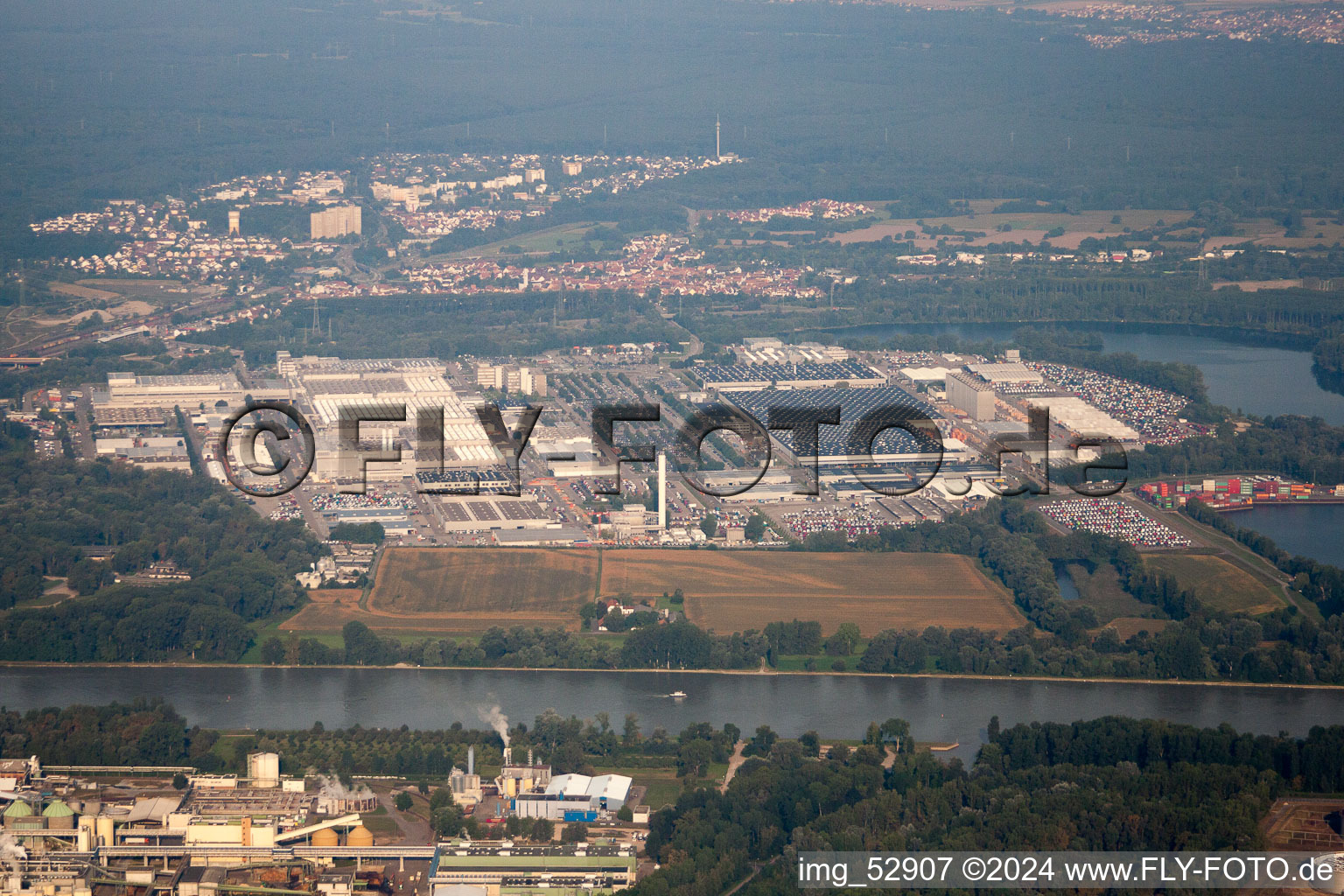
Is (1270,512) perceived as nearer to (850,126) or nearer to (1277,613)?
(1277,613)

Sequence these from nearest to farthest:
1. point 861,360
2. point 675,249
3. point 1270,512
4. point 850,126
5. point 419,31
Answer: point 1270,512, point 861,360, point 675,249, point 850,126, point 419,31

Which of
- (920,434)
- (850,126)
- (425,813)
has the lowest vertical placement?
(425,813)

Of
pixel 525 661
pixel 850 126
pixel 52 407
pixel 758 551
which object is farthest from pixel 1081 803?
pixel 850 126

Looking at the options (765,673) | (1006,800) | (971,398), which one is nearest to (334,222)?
(971,398)

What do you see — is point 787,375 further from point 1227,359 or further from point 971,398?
point 1227,359

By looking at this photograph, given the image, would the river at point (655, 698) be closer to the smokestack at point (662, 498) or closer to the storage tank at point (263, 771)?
the storage tank at point (263, 771)

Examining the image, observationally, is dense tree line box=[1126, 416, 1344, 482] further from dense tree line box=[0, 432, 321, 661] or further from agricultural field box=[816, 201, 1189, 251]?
agricultural field box=[816, 201, 1189, 251]

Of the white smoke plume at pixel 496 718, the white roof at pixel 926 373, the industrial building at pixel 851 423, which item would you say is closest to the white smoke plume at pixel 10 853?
the white smoke plume at pixel 496 718

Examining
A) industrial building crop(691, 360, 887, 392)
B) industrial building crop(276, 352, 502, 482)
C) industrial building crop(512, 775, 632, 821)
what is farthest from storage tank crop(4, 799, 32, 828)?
industrial building crop(691, 360, 887, 392)
